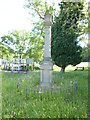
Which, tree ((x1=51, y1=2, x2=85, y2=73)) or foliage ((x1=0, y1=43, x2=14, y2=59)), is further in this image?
foliage ((x1=0, y1=43, x2=14, y2=59))

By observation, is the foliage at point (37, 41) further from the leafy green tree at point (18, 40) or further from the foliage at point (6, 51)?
the foliage at point (6, 51)

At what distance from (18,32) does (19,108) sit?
1161 centimetres

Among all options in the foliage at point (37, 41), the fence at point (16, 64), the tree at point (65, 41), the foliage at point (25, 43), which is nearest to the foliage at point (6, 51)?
the foliage at point (25, 43)

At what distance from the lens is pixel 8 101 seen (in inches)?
102

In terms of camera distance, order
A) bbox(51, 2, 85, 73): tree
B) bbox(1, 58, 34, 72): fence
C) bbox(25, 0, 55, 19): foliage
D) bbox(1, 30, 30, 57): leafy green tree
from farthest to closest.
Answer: bbox(1, 30, 30, 57): leafy green tree
bbox(25, 0, 55, 19): foliage
bbox(1, 58, 34, 72): fence
bbox(51, 2, 85, 73): tree

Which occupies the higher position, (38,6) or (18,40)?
(38,6)

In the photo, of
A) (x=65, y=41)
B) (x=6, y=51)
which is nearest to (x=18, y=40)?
(x=6, y=51)

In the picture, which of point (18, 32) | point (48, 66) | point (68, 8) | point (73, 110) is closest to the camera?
point (73, 110)

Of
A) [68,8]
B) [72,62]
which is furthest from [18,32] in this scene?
[72,62]

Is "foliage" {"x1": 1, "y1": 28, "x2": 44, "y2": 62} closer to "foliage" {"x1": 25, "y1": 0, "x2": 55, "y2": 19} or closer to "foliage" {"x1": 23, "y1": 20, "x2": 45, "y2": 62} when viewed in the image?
"foliage" {"x1": 23, "y1": 20, "x2": 45, "y2": 62}

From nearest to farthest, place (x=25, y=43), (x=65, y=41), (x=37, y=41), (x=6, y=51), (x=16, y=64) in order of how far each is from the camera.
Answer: (x=65, y=41) < (x=16, y=64) < (x=37, y=41) < (x=25, y=43) < (x=6, y=51)

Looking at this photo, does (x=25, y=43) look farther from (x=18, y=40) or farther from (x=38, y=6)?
(x=38, y=6)

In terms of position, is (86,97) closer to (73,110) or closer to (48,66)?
(73,110)

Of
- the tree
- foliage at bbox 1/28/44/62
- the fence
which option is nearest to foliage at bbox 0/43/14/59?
foliage at bbox 1/28/44/62
